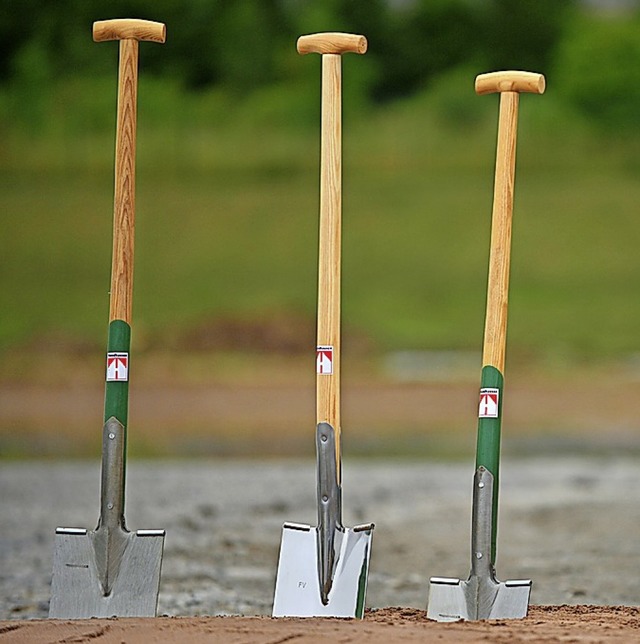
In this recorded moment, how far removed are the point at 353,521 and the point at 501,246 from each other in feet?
14.8

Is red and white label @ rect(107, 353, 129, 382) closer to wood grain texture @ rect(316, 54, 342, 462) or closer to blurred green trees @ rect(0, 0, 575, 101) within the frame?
wood grain texture @ rect(316, 54, 342, 462)

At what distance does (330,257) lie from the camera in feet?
14.6

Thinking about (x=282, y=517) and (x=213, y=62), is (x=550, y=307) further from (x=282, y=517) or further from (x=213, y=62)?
(x=282, y=517)

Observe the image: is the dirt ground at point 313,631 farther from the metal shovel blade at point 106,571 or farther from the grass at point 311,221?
the grass at point 311,221

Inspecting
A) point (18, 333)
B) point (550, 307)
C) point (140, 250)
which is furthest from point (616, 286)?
point (18, 333)

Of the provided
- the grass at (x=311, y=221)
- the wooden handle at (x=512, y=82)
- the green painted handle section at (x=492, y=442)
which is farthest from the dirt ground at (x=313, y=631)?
the grass at (x=311, y=221)

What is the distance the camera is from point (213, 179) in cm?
1556

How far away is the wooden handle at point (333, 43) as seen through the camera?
4500mm

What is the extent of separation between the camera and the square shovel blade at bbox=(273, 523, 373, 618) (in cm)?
426

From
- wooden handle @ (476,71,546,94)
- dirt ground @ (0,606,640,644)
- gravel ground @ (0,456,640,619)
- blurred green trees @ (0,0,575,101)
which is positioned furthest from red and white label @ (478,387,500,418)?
blurred green trees @ (0,0,575,101)

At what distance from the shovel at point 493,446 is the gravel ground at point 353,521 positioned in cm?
130

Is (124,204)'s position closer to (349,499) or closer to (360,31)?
(349,499)

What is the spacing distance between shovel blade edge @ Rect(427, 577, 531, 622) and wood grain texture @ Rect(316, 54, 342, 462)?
0.55 metres

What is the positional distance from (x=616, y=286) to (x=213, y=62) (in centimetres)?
513
